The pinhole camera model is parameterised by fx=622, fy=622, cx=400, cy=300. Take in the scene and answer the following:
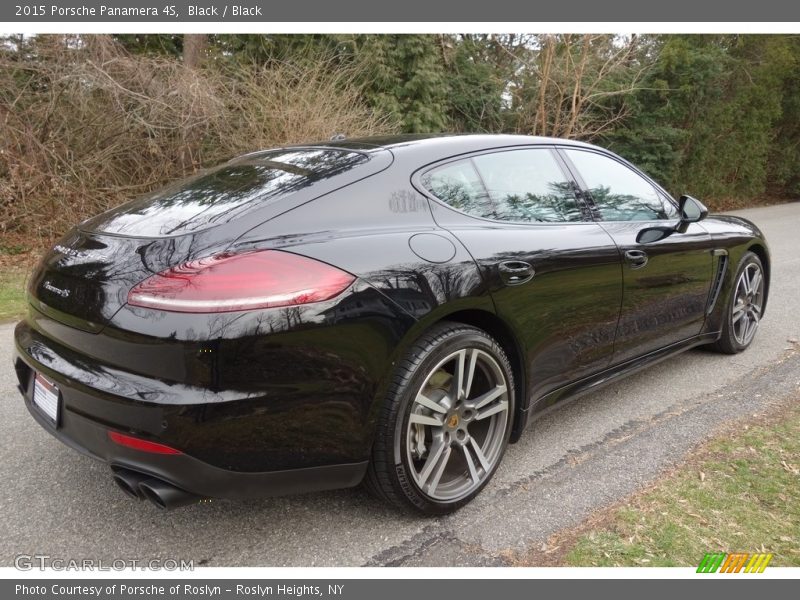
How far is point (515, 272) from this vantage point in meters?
2.62

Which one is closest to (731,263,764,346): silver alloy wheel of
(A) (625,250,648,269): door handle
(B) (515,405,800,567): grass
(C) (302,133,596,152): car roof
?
(A) (625,250,648,269): door handle

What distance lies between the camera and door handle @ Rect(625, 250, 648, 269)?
3.20 meters

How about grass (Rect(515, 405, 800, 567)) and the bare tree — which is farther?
the bare tree

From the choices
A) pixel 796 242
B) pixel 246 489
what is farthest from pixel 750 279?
pixel 796 242

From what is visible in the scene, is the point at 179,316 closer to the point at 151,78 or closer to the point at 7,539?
the point at 7,539

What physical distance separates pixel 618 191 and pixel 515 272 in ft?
4.23

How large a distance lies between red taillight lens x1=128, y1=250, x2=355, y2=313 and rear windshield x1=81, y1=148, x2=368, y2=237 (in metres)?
0.23

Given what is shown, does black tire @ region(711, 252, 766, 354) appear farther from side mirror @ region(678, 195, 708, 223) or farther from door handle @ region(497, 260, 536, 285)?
door handle @ region(497, 260, 536, 285)

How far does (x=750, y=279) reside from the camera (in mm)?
4445

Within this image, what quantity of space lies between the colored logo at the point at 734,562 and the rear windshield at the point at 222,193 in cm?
198

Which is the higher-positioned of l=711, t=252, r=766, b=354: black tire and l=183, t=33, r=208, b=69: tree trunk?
l=183, t=33, r=208, b=69: tree trunk

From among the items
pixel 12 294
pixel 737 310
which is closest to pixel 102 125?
pixel 12 294

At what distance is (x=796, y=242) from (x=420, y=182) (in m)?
9.75

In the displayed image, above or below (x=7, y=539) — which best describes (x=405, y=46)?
above
